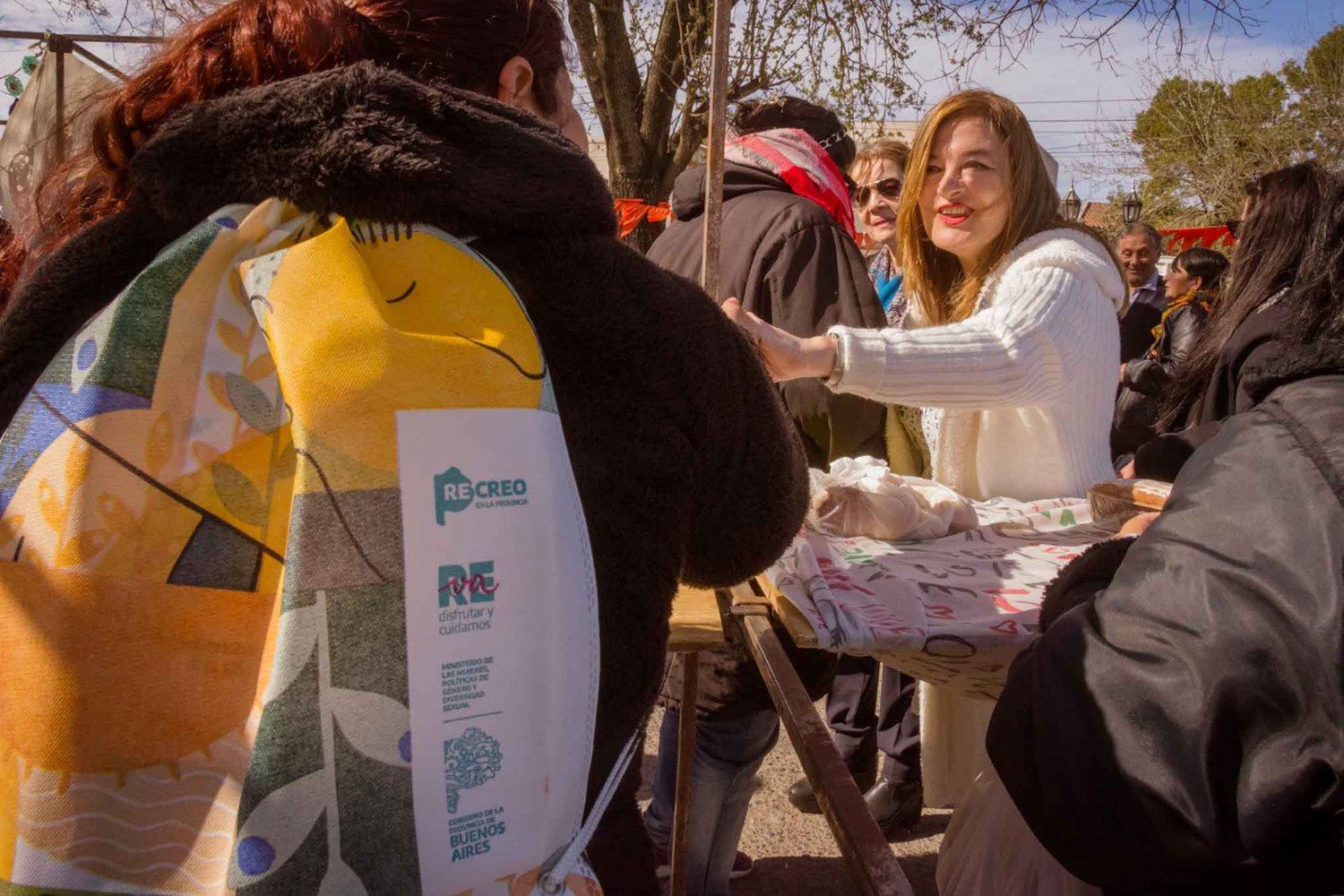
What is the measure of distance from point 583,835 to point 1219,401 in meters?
2.41

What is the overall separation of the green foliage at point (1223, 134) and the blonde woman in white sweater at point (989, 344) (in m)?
22.3

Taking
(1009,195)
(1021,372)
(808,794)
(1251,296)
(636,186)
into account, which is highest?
(636,186)

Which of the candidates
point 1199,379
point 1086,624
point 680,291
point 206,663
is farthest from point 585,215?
point 1199,379

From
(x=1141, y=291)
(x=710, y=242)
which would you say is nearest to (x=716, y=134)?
(x=710, y=242)

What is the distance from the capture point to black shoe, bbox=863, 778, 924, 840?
3.00m

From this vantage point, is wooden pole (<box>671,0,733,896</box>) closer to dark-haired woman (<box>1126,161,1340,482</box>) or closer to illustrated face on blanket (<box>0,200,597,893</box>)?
illustrated face on blanket (<box>0,200,597,893</box>)

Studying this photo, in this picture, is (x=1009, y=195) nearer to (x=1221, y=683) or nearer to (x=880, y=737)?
(x=1221, y=683)

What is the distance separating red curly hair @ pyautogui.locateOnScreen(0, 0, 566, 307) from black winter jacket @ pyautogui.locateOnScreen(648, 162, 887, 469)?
1.45 metres

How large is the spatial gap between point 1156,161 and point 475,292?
A: 93.8 feet

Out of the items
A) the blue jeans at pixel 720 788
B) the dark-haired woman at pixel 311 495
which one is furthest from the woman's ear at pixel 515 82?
the blue jeans at pixel 720 788

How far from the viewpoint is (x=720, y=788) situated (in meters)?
2.27

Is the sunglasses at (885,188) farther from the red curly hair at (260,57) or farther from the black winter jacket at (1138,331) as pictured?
the black winter jacket at (1138,331)

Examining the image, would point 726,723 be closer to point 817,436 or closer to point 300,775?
point 817,436

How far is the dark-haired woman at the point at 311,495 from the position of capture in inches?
26.8
